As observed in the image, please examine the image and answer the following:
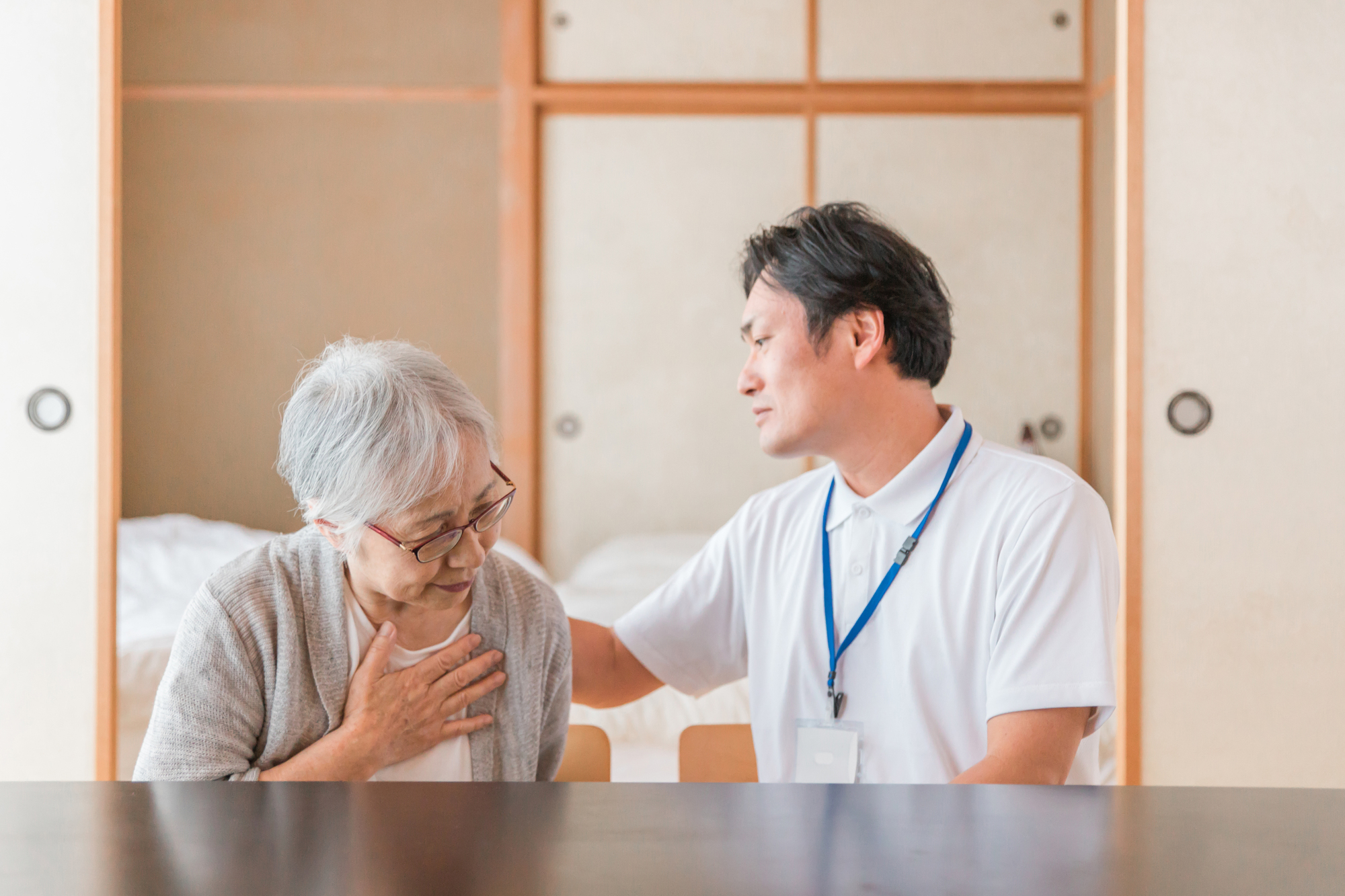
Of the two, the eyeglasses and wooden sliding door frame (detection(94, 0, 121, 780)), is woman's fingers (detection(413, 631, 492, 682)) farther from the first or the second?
wooden sliding door frame (detection(94, 0, 121, 780))

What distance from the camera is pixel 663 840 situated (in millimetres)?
406

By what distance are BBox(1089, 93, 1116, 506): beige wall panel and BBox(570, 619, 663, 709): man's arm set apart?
256 cm

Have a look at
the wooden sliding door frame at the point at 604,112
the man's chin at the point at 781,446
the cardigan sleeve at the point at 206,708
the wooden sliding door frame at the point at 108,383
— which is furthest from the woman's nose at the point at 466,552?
the wooden sliding door frame at the point at 604,112

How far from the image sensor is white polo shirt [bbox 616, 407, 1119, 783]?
4.05 ft

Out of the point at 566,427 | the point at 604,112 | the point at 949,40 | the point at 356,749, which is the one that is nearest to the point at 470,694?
the point at 356,749

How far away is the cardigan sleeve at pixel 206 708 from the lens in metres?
1.05

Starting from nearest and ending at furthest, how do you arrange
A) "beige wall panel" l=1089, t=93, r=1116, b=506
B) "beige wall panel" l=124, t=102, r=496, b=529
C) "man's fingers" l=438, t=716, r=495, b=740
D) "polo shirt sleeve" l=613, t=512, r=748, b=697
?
"man's fingers" l=438, t=716, r=495, b=740, "polo shirt sleeve" l=613, t=512, r=748, b=697, "beige wall panel" l=1089, t=93, r=1116, b=506, "beige wall panel" l=124, t=102, r=496, b=529

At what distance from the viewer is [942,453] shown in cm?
141

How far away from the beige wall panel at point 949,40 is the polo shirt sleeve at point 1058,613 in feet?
9.40

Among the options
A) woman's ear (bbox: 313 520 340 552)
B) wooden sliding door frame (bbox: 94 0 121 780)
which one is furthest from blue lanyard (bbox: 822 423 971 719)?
wooden sliding door frame (bbox: 94 0 121 780)

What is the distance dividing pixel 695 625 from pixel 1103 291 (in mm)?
2709

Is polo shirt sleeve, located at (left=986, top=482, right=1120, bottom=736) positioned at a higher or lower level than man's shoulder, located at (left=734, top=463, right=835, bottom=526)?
lower

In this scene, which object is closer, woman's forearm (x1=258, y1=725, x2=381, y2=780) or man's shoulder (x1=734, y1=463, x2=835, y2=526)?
woman's forearm (x1=258, y1=725, x2=381, y2=780)

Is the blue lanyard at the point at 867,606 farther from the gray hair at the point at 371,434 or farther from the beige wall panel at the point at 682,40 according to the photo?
the beige wall panel at the point at 682,40
